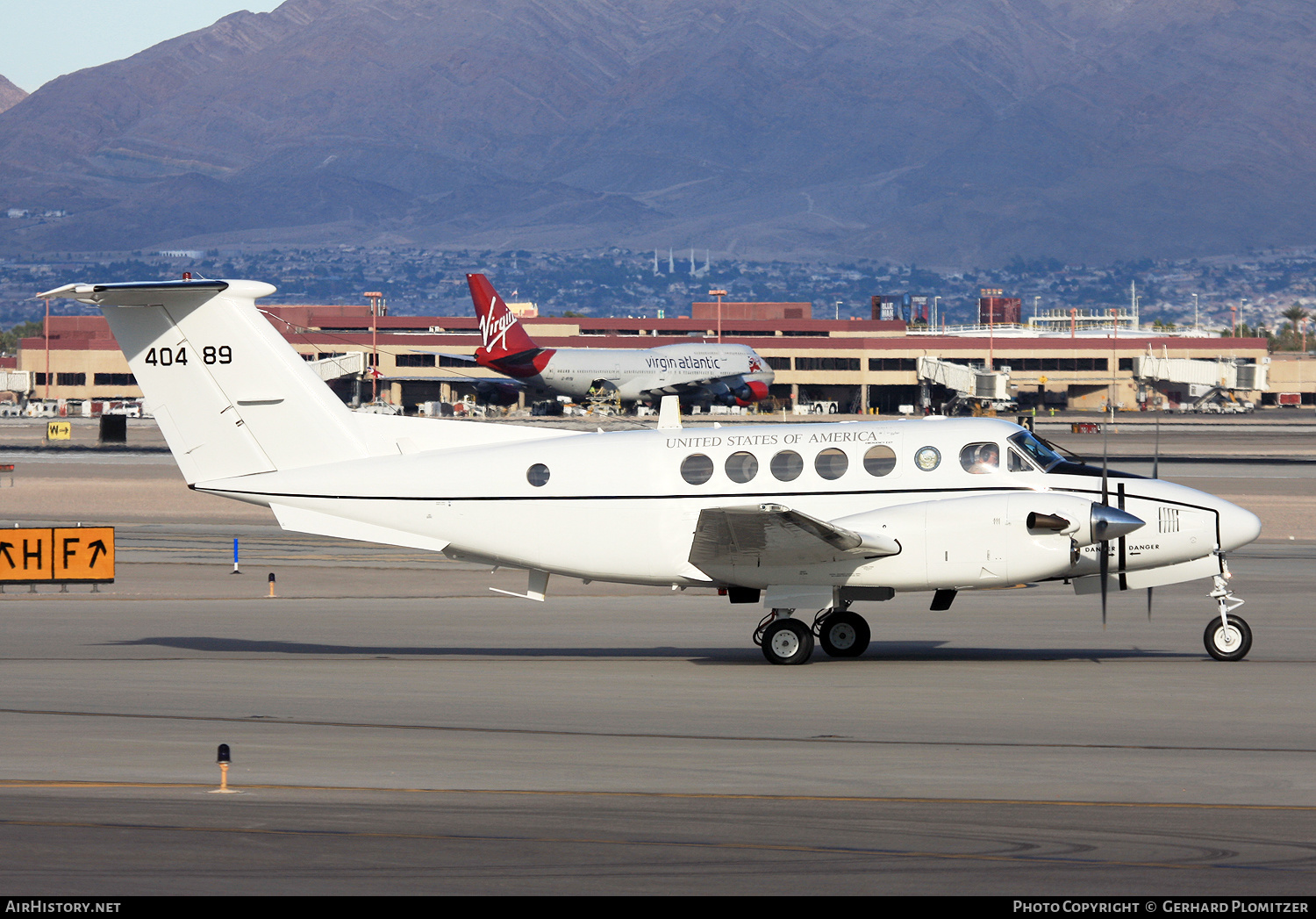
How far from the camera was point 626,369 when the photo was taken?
107 meters

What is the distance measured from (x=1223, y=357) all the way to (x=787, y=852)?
15580cm

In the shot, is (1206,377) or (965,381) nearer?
(965,381)

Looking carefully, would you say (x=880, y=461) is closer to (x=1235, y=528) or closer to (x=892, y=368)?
(x=1235, y=528)

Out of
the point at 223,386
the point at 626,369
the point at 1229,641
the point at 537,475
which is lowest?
the point at 1229,641

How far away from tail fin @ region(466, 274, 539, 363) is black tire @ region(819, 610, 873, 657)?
81.3 m

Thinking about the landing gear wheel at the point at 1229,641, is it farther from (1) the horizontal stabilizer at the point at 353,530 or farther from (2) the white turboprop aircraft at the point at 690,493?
(1) the horizontal stabilizer at the point at 353,530

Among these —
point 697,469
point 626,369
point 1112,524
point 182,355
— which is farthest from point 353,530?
point 626,369

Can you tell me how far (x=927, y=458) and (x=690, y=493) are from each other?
316 centimetres

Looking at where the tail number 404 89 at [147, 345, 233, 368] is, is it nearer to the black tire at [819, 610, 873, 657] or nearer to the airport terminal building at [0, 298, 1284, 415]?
the black tire at [819, 610, 873, 657]

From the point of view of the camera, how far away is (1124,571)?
17500 mm

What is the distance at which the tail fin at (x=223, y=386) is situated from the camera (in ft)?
62.1

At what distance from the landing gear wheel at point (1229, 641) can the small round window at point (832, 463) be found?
511 centimetres

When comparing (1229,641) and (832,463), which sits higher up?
(832,463)

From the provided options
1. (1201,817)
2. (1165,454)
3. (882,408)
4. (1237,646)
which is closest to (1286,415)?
(882,408)
